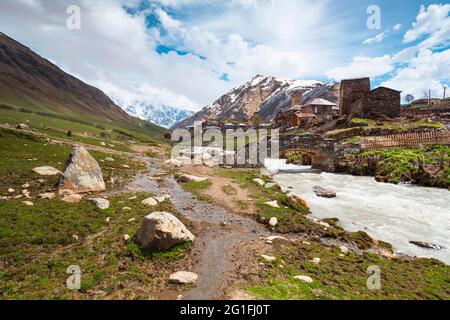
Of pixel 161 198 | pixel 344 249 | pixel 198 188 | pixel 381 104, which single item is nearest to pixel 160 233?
pixel 161 198

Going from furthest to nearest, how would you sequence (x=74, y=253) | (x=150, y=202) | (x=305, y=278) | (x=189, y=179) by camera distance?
1. (x=189, y=179)
2. (x=150, y=202)
3. (x=74, y=253)
4. (x=305, y=278)

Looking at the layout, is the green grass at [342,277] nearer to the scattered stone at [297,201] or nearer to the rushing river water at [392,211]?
the rushing river water at [392,211]

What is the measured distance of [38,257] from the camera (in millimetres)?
10469

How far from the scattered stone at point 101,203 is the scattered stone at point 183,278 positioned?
29.9ft

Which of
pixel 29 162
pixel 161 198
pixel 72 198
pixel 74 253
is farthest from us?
pixel 29 162

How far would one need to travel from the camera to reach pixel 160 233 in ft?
36.2

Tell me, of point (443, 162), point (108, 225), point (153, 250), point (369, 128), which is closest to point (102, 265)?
point (153, 250)

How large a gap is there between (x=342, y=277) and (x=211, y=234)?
686 centimetres

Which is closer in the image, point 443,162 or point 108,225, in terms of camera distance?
point 108,225

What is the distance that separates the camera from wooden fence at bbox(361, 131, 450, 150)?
1248 inches

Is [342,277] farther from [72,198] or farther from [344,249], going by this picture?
[72,198]

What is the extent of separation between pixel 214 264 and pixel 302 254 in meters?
4.35

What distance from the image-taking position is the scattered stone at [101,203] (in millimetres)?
16202
